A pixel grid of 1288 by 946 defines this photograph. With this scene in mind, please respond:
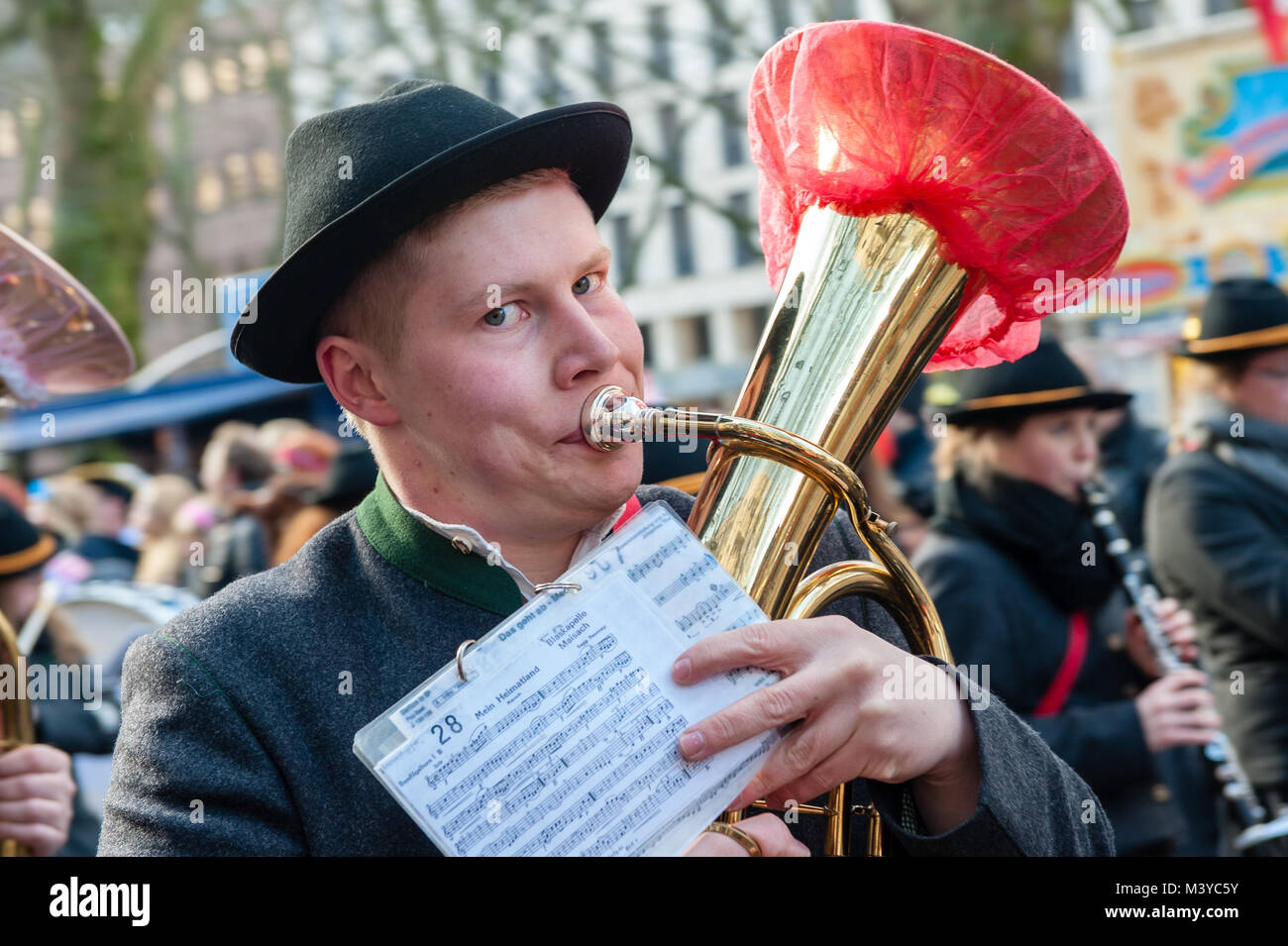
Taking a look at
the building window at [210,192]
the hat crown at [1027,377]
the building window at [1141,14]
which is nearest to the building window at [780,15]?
the building window at [1141,14]

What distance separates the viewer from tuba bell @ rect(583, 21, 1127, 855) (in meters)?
1.46

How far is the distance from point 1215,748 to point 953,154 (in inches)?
93.7

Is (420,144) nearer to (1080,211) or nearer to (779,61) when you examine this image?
(779,61)

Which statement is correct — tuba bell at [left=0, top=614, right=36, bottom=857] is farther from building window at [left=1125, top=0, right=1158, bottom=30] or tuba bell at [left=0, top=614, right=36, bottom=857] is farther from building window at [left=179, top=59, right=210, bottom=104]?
building window at [left=179, top=59, right=210, bottom=104]

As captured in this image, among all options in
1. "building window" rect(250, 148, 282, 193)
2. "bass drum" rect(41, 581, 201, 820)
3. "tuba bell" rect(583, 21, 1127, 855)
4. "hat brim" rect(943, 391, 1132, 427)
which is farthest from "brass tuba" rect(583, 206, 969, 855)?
"building window" rect(250, 148, 282, 193)

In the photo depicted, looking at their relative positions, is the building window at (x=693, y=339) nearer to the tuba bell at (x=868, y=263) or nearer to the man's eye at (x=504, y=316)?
the tuba bell at (x=868, y=263)

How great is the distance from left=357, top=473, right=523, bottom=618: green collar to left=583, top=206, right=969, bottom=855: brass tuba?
0.84 ft

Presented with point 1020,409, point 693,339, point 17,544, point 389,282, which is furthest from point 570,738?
point 693,339

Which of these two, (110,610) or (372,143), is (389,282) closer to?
(372,143)

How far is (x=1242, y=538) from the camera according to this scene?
3564mm

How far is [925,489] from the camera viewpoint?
5.23m

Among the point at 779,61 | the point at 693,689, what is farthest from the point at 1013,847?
→ the point at 779,61
